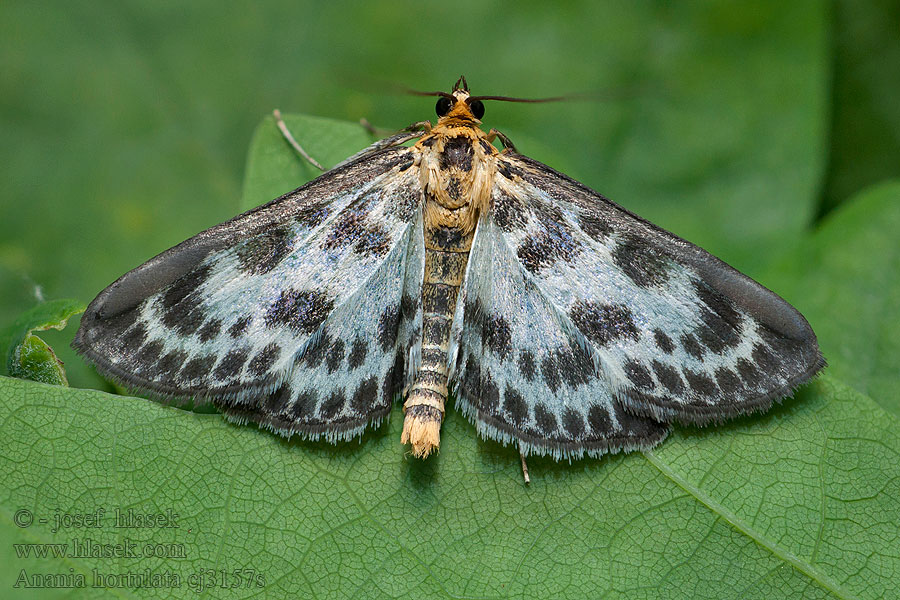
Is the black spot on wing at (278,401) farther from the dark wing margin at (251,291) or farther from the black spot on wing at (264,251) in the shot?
the black spot on wing at (264,251)

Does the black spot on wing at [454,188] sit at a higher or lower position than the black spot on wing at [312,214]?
higher

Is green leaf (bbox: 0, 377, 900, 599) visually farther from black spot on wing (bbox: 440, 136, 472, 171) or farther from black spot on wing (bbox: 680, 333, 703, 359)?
black spot on wing (bbox: 440, 136, 472, 171)

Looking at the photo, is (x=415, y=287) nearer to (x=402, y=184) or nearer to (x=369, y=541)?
(x=402, y=184)

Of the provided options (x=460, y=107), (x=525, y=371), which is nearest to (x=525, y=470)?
(x=525, y=371)

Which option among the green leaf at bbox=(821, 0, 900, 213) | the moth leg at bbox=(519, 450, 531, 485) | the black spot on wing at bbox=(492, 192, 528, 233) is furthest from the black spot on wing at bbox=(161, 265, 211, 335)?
the green leaf at bbox=(821, 0, 900, 213)

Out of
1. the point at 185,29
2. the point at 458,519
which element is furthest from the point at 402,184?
the point at 185,29

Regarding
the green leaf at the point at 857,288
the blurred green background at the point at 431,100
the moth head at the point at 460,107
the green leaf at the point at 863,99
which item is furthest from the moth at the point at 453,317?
the green leaf at the point at 863,99
